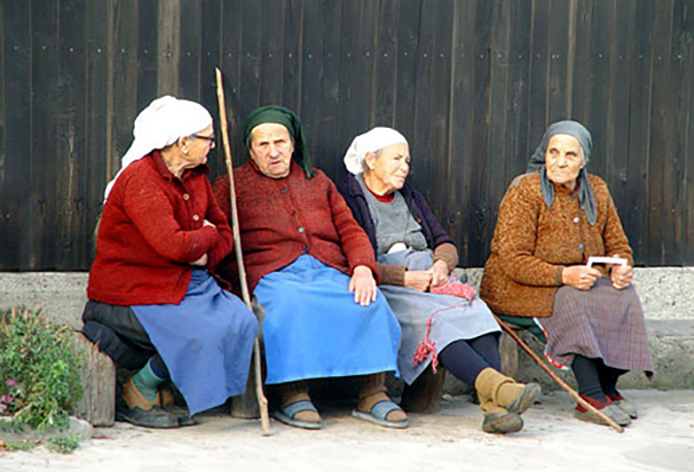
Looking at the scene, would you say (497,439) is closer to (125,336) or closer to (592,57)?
(125,336)

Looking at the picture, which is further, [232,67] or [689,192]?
[689,192]

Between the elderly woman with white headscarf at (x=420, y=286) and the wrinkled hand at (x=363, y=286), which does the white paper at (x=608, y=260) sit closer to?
the elderly woman with white headscarf at (x=420, y=286)

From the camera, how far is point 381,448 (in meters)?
4.37

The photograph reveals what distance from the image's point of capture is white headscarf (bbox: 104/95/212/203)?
467cm

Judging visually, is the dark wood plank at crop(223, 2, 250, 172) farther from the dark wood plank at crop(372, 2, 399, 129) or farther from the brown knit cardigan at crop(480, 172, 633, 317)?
the brown knit cardigan at crop(480, 172, 633, 317)

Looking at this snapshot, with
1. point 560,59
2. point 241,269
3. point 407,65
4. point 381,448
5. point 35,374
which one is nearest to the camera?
point 35,374

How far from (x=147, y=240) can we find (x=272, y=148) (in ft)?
2.85

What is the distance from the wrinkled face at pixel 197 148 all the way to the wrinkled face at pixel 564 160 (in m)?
1.78

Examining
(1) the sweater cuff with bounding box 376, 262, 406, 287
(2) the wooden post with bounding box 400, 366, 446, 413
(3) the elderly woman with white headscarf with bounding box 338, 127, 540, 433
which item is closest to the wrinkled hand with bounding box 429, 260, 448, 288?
(3) the elderly woman with white headscarf with bounding box 338, 127, 540, 433

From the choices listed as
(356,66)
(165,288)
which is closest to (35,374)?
(165,288)

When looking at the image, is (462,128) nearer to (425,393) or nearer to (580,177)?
(580,177)

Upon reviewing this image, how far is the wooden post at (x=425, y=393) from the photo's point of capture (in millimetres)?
5160

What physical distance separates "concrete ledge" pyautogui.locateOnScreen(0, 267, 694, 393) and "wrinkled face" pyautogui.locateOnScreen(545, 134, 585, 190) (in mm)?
834

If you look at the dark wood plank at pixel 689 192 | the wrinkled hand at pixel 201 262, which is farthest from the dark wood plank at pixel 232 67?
the dark wood plank at pixel 689 192
